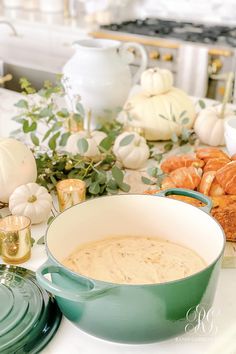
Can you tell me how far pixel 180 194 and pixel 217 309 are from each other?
0.21 meters

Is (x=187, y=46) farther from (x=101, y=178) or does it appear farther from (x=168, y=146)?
(x=101, y=178)

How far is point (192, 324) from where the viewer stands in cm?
75

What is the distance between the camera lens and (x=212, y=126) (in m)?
1.40

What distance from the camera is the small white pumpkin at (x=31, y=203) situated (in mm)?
1021

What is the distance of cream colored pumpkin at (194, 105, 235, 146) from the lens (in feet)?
4.59

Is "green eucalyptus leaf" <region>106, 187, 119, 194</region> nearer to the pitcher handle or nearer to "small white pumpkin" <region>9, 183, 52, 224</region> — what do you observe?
"small white pumpkin" <region>9, 183, 52, 224</region>

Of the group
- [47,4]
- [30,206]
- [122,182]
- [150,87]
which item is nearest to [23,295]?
[30,206]

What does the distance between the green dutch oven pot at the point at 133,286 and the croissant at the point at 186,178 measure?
5.4 inches

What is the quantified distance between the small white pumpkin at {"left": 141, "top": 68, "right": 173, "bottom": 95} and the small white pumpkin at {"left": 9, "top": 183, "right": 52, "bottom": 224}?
54 cm

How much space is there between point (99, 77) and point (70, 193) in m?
0.50

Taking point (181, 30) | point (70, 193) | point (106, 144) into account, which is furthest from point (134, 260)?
point (181, 30)

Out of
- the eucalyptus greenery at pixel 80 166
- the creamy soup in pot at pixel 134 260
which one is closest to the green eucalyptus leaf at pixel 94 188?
the eucalyptus greenery at pixel 80 166

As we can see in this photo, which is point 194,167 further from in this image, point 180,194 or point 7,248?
point 7,248

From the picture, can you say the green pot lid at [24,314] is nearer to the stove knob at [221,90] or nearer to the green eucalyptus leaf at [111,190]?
the green eucalyptus leaf at [111,190]
